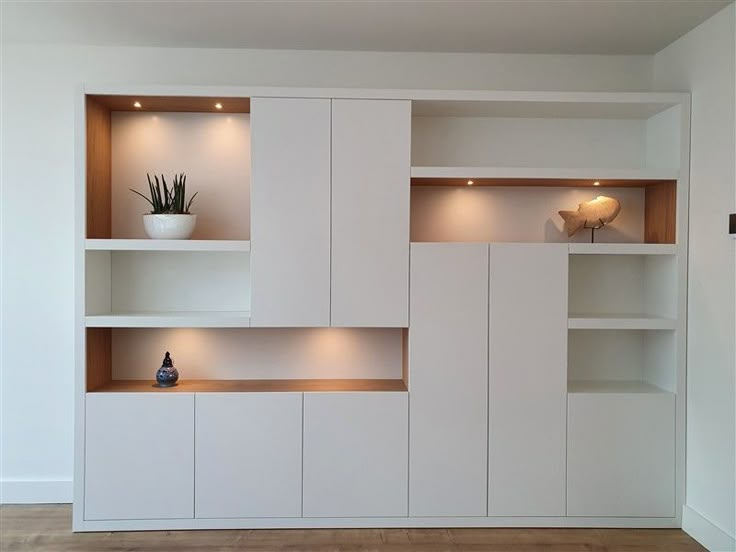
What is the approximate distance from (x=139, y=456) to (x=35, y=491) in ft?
2.88

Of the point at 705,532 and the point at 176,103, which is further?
the point at 176,103

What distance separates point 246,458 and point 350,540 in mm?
671

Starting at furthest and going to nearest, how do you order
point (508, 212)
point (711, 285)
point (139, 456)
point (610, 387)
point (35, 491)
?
point (508, 212)
point (35, 491)
point (610, 387)
point (139, 456)
point (711, 285)

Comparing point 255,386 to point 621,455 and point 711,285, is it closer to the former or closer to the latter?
point 621,455

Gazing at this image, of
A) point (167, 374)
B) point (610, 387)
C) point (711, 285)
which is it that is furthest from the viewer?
point (610, 387)

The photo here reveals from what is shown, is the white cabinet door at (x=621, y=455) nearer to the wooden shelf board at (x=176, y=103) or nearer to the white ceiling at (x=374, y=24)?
the white ceiling at (x=374, y=24)

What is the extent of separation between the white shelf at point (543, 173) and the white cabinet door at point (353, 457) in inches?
46.6

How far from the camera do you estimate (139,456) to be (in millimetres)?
3398

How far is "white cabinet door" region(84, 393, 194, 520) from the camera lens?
11.1 ft

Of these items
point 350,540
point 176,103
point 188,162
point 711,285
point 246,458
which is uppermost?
point 176,103

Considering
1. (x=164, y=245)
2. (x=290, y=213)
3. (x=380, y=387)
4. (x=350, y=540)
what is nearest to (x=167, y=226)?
(x=164, y=245)

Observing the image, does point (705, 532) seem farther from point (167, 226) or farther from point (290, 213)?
point (167, 226)

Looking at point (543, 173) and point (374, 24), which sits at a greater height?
point (374, 24)

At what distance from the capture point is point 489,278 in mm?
3471
